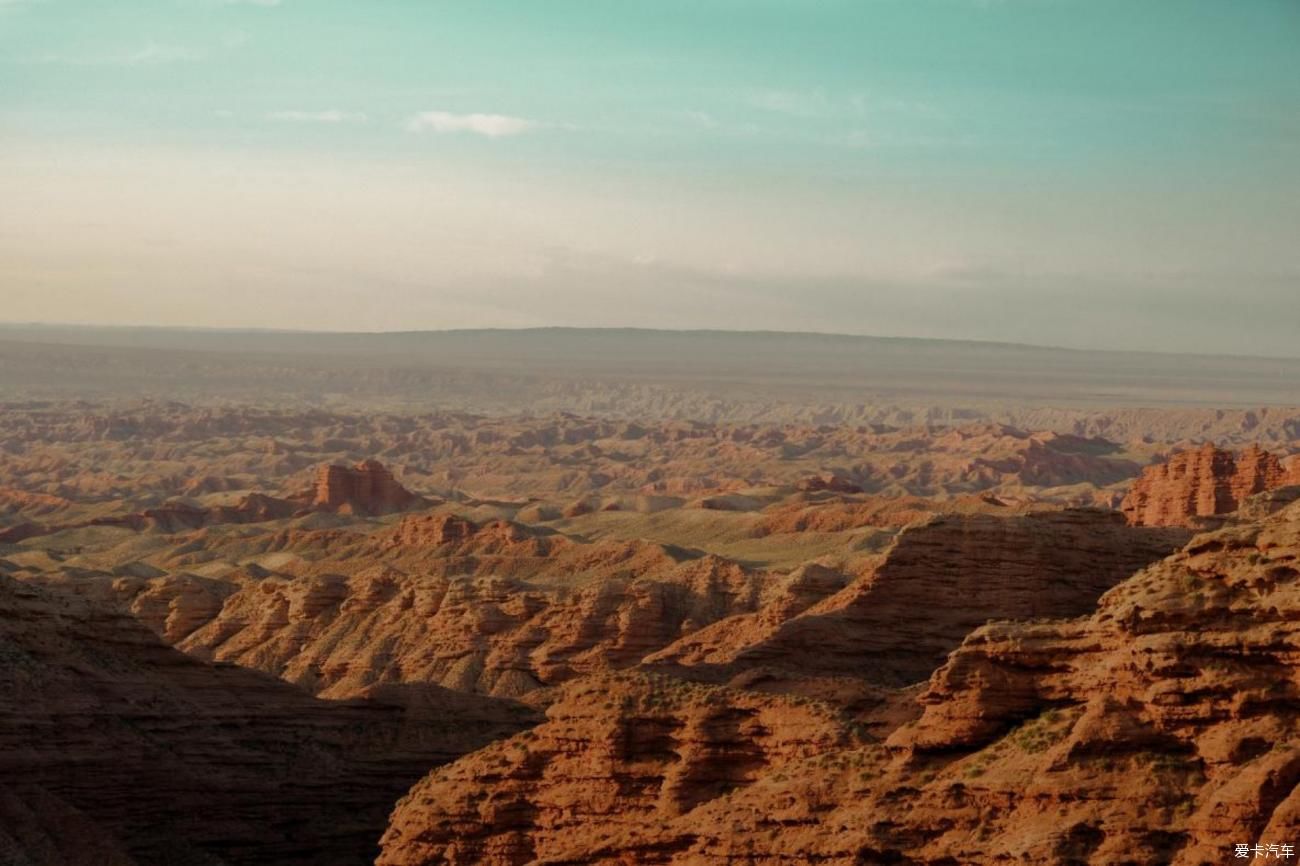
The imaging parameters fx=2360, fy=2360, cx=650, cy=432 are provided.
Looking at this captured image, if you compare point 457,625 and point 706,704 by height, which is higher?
point 706,704

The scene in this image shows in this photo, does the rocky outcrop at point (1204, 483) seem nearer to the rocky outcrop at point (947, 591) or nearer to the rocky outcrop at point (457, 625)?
the rocky outcrop at point (457, 625)

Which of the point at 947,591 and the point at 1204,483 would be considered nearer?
the point at 947,591

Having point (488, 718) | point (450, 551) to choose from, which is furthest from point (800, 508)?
point (488, 718)

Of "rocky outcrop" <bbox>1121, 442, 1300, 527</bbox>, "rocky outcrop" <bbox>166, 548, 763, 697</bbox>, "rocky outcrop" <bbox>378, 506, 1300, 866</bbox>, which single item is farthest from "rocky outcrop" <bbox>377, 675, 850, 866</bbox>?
"rocky outcrop" <bbox>1121, 442, 1300, 527</bbox>

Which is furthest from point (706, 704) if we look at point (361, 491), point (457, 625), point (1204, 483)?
point (361, 491)

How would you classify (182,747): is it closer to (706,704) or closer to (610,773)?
(610,773)

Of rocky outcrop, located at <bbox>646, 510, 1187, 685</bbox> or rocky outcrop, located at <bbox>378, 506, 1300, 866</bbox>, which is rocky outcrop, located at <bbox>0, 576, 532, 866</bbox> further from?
→ rocky outcrop, located at <bbox>378, 506, 1300, 866</bbox>

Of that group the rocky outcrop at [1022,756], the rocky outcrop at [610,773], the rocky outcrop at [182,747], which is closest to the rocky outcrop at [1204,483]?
the rocky outcrop at [182,747]
